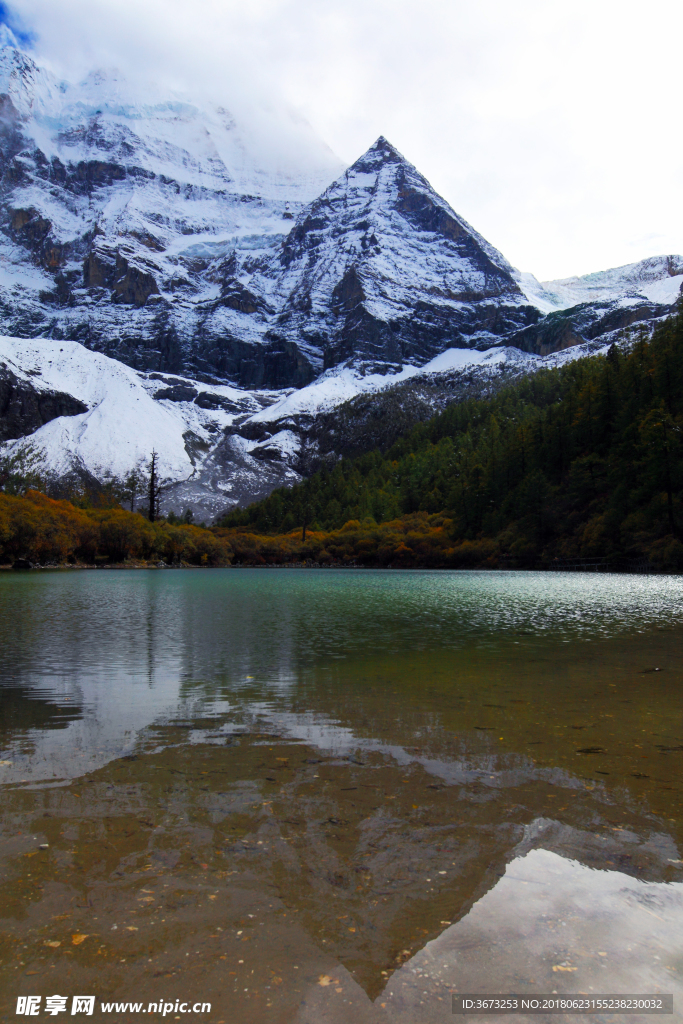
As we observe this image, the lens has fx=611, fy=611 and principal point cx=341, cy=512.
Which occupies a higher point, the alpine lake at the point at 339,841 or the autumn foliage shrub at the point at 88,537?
the autumn foliage shrub at the point at 88,537

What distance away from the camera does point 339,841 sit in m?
6.07

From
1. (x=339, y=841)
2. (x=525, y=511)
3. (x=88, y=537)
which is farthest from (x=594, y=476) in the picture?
(x=339, y=841)

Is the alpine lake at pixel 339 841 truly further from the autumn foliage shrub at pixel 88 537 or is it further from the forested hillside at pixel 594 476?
the autumn foliage shrub at pixel 88 537


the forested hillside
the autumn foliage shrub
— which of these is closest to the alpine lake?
the forested hillside

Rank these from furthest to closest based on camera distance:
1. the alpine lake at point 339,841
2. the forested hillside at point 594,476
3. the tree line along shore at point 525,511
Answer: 1. the tree line along shore at point 525,511
2. the forested hillside at point 594,476
3. the alpine lake at point 339,841

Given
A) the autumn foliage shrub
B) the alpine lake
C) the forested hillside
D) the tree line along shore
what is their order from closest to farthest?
1. the alpine lake
2. the forested hillside
3. the tree line along shore
4. the autumn foliage shrub

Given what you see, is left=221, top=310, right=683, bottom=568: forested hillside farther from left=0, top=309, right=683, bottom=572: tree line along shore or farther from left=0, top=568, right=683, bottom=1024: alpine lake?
left=0, top=568, right=683, bottom=1024: alpine lake

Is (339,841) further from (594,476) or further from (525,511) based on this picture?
(525,511)

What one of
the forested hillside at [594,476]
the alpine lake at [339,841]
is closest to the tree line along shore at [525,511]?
the forested hillside at [594,476]

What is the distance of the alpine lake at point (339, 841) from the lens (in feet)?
13.5

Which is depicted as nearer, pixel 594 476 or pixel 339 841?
pixel 339 841

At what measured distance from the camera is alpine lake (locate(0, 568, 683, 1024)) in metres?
4.13

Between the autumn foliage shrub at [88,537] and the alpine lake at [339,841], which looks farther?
the autumn foliage shrub at [88,537]

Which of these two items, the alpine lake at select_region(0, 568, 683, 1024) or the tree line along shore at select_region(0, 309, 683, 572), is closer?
the alpine lake at select_region(0, 568, 683, 1024)
